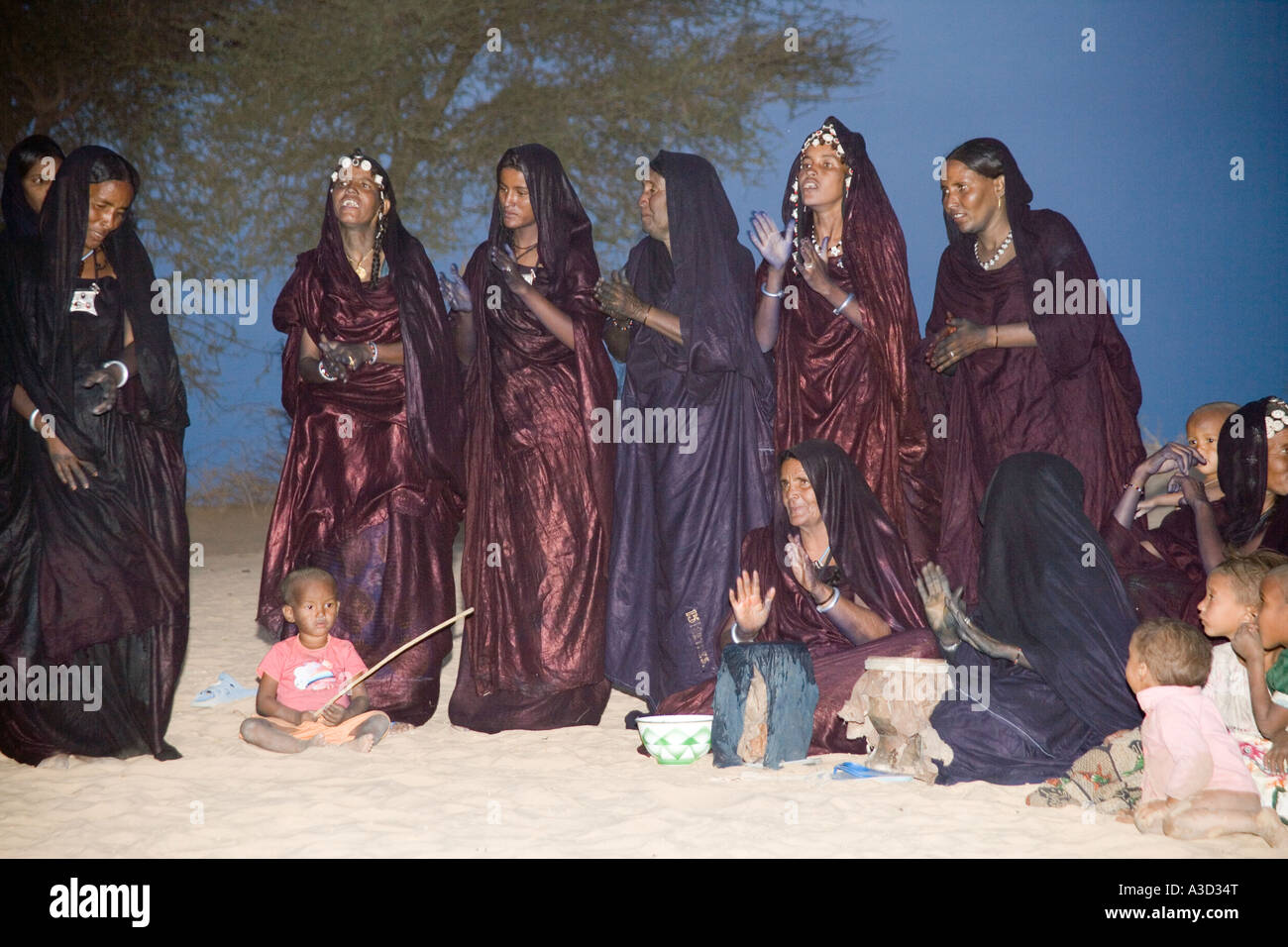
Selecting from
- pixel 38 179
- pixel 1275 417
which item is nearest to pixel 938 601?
pixel 1275 417

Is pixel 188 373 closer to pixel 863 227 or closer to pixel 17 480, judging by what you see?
pixel 17 480

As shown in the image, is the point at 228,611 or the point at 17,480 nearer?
the point at 17,480

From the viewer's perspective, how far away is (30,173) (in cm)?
543

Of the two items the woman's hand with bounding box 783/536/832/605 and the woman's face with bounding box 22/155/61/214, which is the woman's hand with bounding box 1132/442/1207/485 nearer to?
the woman's hand with bounding box 783/536/832/605

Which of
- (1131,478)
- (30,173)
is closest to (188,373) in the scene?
(30,173)

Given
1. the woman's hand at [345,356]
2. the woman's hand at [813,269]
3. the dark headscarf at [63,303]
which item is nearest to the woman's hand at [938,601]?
the woman's hand at [813,269]

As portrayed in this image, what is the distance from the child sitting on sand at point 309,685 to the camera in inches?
216

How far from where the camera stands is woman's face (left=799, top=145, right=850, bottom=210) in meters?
5.79

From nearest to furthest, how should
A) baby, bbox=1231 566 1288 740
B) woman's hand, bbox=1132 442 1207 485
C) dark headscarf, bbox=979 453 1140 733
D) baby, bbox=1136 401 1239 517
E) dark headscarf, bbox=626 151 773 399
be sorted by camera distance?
baby, bbox=1231 566 1288 740, dark headscarf, bbox=979 453 1140 733, woman's hand, bbox=1132 442 1207 485, baby, bbox=1136 401 1239 517, dark headscarf, bbox=626 151 773 399

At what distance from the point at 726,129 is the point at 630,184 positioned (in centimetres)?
117

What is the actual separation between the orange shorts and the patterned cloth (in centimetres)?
273

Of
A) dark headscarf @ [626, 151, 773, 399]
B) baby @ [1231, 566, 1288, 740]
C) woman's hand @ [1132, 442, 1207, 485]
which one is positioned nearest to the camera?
baby @ [1231, 566, 1288, 740]

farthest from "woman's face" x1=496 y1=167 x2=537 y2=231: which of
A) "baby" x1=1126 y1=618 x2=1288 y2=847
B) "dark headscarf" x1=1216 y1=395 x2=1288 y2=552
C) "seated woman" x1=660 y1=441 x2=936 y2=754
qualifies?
"baby" x1=1126 y1=618 x2=1288 y2=847

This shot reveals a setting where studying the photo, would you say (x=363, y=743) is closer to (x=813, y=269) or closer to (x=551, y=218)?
(x=551, y=218)
